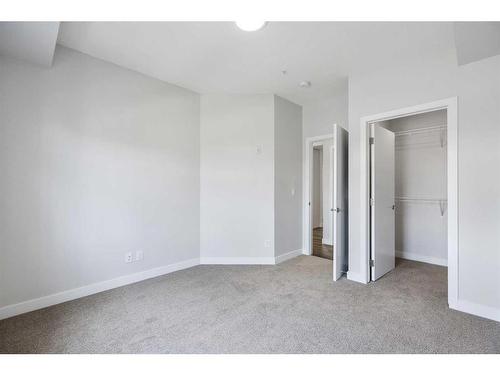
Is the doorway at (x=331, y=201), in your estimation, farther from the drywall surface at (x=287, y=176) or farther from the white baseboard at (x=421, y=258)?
the white baseboard at (x=421, y=258)

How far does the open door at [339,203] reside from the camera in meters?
3.03

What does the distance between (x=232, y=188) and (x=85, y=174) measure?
1.86 metres

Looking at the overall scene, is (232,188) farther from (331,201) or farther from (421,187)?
(421,187)

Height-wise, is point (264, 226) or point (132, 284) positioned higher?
point (264, 226)

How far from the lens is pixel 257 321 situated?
2.10m

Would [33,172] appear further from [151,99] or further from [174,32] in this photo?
[174,32]

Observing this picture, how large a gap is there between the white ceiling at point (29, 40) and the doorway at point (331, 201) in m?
2.78

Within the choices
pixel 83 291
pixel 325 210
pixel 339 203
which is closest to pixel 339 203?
pixel 339 203

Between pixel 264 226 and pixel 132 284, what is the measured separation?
1.88 meters

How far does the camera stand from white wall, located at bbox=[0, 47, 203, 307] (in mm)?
2232

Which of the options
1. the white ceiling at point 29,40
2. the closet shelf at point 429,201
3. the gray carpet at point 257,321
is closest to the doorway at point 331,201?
the gray carpet at point 257,321

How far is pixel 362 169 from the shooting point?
2.98 m

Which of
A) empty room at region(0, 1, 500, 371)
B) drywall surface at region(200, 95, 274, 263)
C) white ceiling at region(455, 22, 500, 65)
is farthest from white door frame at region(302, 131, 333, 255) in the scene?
white ceiling at region(455, 22, 500, 65)

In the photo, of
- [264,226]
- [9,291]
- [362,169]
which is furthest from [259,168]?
[9,291]
